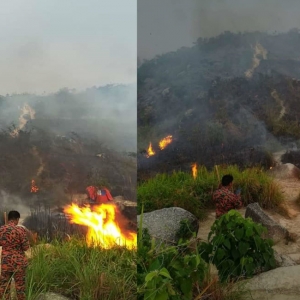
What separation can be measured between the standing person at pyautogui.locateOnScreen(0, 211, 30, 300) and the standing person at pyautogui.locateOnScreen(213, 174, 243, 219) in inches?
54.0

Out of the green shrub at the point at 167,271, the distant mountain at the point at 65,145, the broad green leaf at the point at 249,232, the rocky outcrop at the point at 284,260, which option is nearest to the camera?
the green shrub at the point at 167,271

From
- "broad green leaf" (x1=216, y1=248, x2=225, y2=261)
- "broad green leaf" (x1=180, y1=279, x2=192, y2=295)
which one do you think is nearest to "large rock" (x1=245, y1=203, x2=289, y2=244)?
"broad green leaf" (x1=216, y1=248, x2=225, y2=261)

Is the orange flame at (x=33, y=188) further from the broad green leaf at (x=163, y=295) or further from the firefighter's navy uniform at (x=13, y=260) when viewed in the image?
the broad green leaf at (x=163, y=295)

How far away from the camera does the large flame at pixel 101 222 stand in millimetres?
3721

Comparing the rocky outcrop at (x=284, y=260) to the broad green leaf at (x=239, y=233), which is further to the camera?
the rocky outcrop at (x=284, y=260)

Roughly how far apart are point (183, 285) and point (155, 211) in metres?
0.65

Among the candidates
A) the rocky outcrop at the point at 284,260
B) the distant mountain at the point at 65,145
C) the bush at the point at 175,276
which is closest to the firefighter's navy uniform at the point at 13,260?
the distant mountain at the point at 65,145

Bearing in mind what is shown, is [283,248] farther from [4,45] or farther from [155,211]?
[4,45]

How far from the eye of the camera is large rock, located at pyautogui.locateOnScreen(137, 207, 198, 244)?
3502 millimetres

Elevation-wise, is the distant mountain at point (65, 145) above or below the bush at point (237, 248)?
above

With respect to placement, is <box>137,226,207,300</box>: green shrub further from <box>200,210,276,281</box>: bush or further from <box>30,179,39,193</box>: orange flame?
<box>30,179,39,193</box>: orange flame

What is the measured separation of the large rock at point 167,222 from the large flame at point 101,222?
0.25 m

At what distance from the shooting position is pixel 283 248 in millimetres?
3479

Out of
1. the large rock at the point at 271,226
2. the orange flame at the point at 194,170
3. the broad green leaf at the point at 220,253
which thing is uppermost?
the orange flame at the point at 194,170
